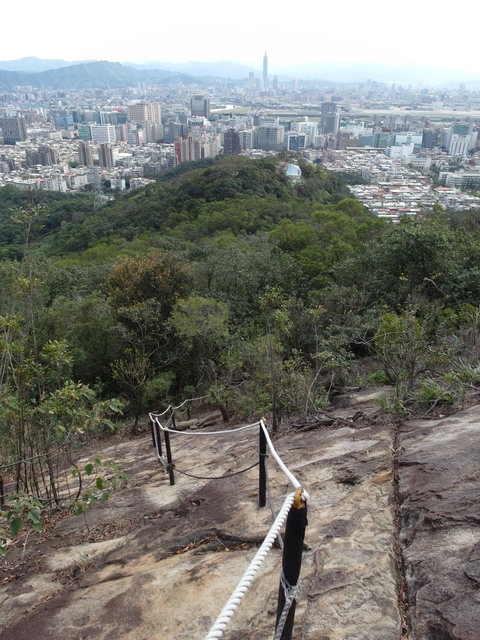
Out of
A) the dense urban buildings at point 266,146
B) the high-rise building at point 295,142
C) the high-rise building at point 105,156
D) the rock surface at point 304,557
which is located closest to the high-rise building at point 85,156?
the dense urban buildings at point 266,146

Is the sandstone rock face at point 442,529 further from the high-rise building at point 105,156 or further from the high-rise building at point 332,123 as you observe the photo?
the high-rise building at point 332,123

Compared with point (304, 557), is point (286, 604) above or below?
above

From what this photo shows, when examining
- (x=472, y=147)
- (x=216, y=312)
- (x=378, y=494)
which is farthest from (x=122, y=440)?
(x=472, y=147)

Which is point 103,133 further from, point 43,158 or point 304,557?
point 304,557

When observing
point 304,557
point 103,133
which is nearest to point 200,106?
point 103,133

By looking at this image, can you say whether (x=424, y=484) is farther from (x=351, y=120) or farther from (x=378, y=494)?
(x=351, y=120)

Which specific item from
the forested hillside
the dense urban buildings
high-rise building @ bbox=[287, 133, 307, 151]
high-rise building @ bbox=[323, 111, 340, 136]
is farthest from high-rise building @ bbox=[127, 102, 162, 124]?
the forested hillside

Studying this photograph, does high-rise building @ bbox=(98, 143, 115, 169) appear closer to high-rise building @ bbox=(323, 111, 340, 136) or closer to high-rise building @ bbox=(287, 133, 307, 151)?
high-rise building @ bbox=(287, 133, 307, 151)

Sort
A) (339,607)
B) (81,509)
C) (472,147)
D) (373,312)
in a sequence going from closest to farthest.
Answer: (339,607) < (81,509) < (373,312) < (472,147)
